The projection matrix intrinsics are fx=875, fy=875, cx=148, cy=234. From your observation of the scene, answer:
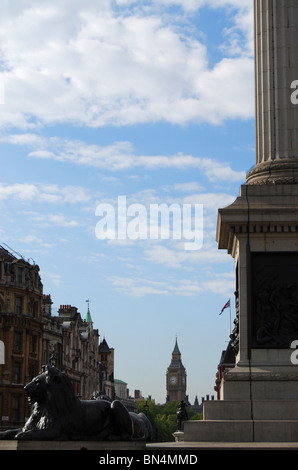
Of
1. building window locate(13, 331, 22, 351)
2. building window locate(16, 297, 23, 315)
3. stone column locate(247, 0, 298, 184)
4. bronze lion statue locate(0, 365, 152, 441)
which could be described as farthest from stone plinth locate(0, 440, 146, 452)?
building window locate(16, 297, 23, 315)

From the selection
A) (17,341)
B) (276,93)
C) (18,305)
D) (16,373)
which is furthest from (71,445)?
(18,305)

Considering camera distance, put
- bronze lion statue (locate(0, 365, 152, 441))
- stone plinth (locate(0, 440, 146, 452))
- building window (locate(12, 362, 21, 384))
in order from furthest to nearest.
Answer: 1. building window (locate(12, 362, 21, 384))
2. bronze lion statue (locate(0, 365, 152, 441))
3. stone plinth (locate(0, 440, 146, 452))

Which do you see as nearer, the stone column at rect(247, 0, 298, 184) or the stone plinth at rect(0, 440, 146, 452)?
the stone plinth at rect(0, 440, 146, 452)

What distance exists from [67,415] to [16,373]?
55.8 m

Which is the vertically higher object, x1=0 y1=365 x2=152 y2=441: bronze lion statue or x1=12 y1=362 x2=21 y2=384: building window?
x1=12 y1=362 x2=21 y2=384: building window

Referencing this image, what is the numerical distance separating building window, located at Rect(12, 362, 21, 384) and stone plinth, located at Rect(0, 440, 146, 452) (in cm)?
5560

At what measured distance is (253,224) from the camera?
25.9 m

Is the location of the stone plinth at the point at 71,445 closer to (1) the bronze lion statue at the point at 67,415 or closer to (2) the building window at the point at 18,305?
(1) the bronze lion statue at the point at 67,415

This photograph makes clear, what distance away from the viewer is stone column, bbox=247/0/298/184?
27.5m

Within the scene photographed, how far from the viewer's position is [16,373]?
75.3 metres

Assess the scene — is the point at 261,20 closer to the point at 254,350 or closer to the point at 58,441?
the point at 254,350

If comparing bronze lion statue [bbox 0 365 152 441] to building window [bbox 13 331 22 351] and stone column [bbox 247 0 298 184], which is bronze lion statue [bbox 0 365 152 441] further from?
building window [bbox 13 331 22 351]

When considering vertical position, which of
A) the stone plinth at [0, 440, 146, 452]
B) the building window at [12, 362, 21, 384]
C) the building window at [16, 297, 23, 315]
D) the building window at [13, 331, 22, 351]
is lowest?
the stone plinth at [0, 440, 146, 452]
